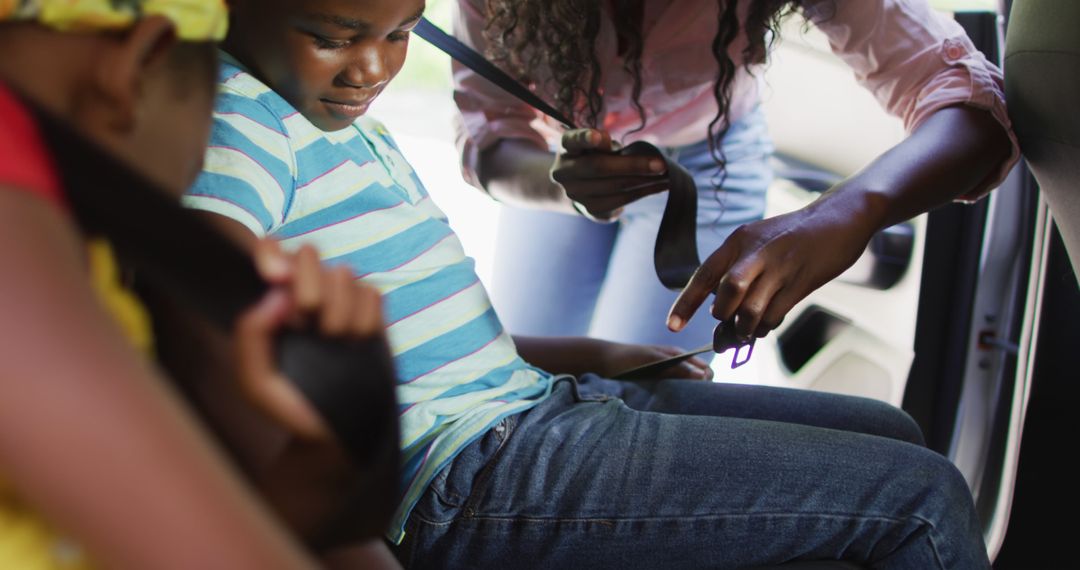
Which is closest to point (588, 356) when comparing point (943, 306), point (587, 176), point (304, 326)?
point (587, 176)

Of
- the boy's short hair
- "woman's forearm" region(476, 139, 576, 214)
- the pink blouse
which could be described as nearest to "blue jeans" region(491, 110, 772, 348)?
the pink blouse

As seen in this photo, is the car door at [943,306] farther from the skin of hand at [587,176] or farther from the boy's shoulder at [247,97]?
the boy's shoulder at [247,97]

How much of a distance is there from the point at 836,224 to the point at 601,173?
258 millimetres

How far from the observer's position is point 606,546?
0.80 m

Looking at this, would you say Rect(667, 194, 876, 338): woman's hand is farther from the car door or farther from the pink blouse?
the car door

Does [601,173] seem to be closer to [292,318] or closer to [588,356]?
[588,356]

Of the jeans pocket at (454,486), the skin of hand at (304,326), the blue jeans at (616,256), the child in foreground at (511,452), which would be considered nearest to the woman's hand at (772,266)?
the child in foreground at (511,452)

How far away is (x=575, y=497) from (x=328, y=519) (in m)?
0.43

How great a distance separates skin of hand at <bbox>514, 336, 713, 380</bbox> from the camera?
3.95ft

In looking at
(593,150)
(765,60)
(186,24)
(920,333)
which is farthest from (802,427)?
(920,333)

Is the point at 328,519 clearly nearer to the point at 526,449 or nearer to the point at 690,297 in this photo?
the point at 526,449

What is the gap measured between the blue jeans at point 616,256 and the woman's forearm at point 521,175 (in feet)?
0.61

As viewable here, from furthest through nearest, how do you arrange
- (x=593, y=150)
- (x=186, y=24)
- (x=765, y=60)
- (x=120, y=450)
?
(x=765, y=60) < (x=593, y=150) < (x=186, y=24) < (x=120, y=450)

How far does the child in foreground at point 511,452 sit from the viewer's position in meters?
0.80
